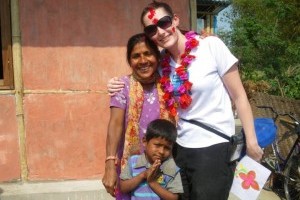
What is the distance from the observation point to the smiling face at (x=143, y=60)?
7.55 feet

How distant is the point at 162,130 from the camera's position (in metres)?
2.25

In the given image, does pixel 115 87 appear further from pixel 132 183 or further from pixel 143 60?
pixel 132 183

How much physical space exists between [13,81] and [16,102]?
23 centimetres

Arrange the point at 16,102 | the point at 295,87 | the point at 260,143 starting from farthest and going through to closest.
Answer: the point at 295,87 < the point at 16,102 < the point at 260,143

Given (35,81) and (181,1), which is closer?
(35,81)

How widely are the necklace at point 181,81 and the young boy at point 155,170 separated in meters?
0.12

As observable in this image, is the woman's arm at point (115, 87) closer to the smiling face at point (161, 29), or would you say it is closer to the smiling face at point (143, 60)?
the smiling face at point (143, 60)

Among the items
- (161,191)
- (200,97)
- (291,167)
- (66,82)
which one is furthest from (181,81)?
(291,167)

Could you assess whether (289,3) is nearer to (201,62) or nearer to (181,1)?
(181,1)

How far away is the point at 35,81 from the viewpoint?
443cm

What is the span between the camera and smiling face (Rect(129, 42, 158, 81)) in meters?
2.30

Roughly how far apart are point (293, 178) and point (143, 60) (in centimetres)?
348

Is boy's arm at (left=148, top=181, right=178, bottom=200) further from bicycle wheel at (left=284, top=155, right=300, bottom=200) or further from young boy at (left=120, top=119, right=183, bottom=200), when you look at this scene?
bicycle wheel at (left=284, top=155, right=300, bottom=200)

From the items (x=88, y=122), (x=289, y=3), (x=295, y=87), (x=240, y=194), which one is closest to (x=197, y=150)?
(x=240, y=194)
